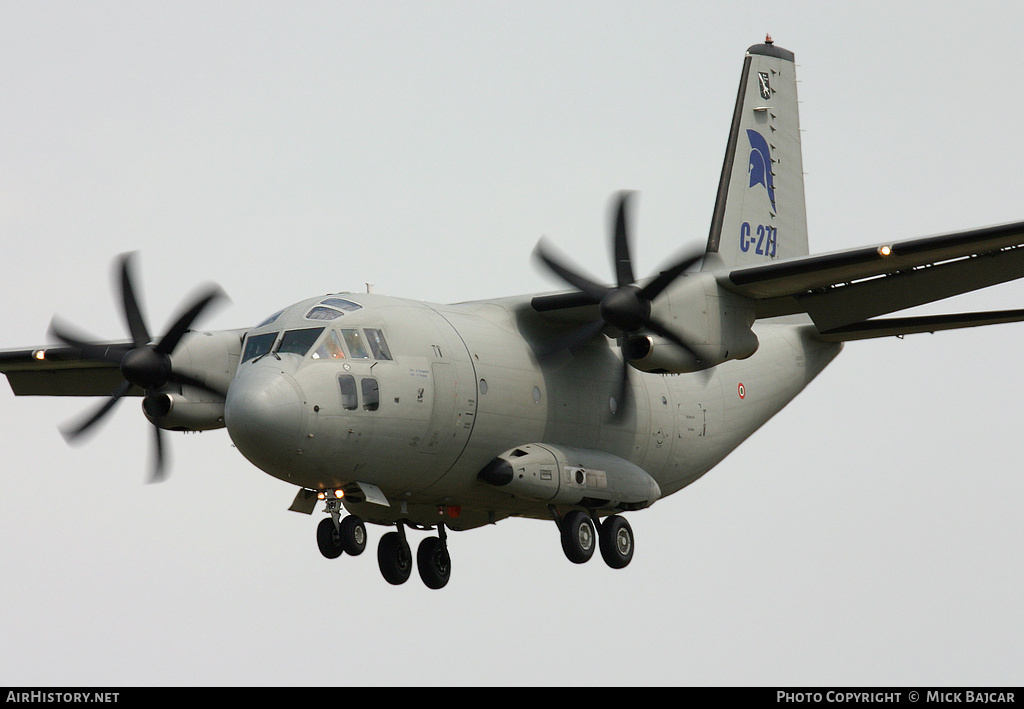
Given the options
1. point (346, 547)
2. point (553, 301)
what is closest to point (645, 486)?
point (553, 301)

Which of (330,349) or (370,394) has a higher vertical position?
(330,349)

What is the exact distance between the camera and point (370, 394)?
59.8 feet

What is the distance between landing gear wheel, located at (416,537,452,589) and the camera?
21594 mm

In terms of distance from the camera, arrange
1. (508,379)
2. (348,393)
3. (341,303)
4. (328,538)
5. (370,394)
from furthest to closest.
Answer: (328,538)
(508,379)
(341,303)
(370,394)
(348,393)

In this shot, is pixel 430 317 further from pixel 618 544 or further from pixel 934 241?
pixel 934 241

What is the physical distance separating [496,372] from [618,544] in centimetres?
328

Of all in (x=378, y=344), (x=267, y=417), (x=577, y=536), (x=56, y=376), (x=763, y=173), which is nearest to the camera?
(x=267, y=417)

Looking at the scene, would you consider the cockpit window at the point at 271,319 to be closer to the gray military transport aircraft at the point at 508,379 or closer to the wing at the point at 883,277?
the gray military transport aircraft at the point at 508,379

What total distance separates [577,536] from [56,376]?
9.50m

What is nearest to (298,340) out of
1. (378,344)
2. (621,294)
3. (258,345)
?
(258,345)

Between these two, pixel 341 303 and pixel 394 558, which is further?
pixel 394 558

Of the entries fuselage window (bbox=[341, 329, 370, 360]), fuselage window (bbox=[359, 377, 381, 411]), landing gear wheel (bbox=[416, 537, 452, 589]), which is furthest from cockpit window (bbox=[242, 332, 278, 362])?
landing gear wheel (bbox=[416, 537, 452, 589])

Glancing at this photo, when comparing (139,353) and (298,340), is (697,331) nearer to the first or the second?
(298,340)

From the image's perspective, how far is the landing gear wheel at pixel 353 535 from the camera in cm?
2038
